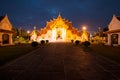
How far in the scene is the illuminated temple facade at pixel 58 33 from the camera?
232 feet

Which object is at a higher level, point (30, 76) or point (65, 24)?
point (65, 24)

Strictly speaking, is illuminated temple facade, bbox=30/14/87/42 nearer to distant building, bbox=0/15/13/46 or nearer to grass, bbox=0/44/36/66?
distant building, bbox=0/15/13/46

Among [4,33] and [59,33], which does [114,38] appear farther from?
[59,33]

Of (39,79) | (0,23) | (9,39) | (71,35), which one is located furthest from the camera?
(71,35)

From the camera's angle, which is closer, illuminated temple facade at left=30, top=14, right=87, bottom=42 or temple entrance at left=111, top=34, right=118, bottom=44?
temple entrance at left=111, top=34, right=118, bottom=44

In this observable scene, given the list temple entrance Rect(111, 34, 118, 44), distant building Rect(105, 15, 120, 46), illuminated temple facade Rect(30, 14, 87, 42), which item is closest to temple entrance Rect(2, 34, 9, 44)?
distant building Rect(105, 15, 120, 46)

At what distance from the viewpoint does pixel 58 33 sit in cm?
7144

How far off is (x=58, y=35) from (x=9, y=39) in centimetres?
3083

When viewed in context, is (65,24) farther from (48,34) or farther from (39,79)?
(39,79)

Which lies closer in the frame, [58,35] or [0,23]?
[0,23]

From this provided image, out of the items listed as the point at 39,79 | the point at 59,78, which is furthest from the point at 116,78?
the point at 39,79

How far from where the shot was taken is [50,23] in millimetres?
74438

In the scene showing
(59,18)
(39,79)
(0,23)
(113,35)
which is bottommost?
(39,79)

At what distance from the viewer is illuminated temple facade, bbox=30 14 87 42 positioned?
7069 centimetres
